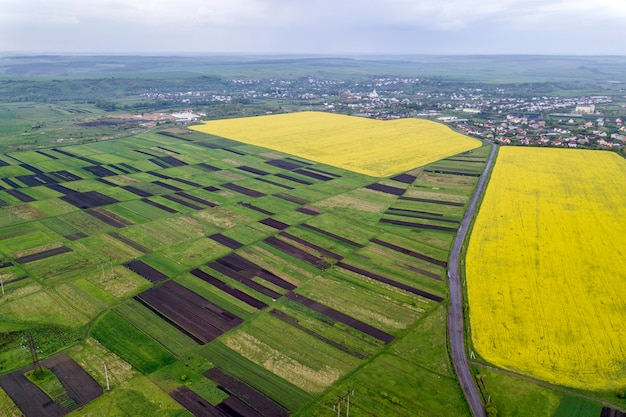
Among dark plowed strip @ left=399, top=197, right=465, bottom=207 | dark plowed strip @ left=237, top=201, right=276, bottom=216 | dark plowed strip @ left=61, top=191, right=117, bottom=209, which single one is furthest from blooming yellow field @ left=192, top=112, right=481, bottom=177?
dark plowed strip @ left=61, top=191, right=117, bottom=209

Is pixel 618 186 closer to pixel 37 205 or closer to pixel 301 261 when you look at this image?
pixel 301 261

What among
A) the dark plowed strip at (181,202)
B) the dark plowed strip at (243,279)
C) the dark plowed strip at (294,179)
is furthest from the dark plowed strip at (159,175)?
the dark plowed strip at (243,279)

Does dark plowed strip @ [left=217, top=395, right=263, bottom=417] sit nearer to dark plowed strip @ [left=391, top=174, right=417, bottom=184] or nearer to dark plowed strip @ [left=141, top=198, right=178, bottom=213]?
dark plowed strip @ [left=141, top=198, right=178, bottom=213]

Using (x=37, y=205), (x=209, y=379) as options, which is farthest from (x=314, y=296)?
(x=37, y=205)

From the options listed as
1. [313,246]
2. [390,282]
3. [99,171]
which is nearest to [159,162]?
[99,171]

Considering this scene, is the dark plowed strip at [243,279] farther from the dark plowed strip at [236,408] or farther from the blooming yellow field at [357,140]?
the blooming yellow field at [357,140]
